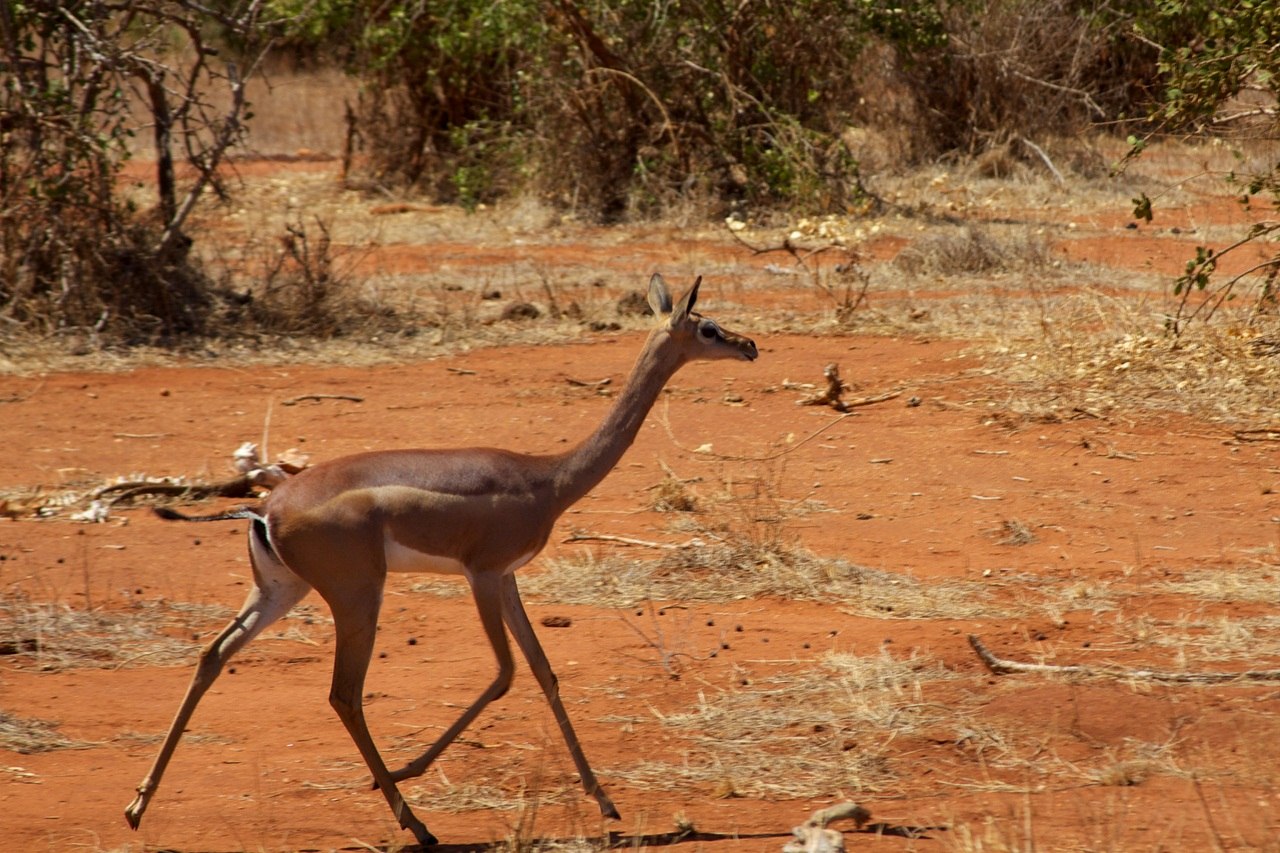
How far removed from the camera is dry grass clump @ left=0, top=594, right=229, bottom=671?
6418mm

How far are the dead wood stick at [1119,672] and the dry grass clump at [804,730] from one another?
0.19 metres

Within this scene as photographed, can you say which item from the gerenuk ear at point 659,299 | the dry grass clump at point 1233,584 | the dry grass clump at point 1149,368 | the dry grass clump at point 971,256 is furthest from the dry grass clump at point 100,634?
the dry grass clump at point 971,256

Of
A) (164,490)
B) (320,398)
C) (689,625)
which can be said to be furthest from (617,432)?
(320,398)

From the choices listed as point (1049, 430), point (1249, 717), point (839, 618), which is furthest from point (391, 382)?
point (1249, 717)

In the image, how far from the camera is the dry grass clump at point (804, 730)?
5.13 meters

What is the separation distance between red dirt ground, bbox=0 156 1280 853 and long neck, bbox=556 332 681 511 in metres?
0.91

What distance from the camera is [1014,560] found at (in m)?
7.62

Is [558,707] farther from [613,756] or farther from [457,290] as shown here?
[457,290]

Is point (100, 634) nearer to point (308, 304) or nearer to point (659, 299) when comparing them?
point (659, 299)

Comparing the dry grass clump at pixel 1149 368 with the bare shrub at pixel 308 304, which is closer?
the dry grass clump at pixel 1149 368

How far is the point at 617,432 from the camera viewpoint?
5477mm

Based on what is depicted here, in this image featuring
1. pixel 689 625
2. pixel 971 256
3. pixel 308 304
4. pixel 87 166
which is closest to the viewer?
pixel 689 625

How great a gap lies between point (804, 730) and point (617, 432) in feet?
4.10

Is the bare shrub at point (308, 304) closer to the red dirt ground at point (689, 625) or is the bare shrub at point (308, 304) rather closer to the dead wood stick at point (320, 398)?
the red dirt ground at point (689, 625)
